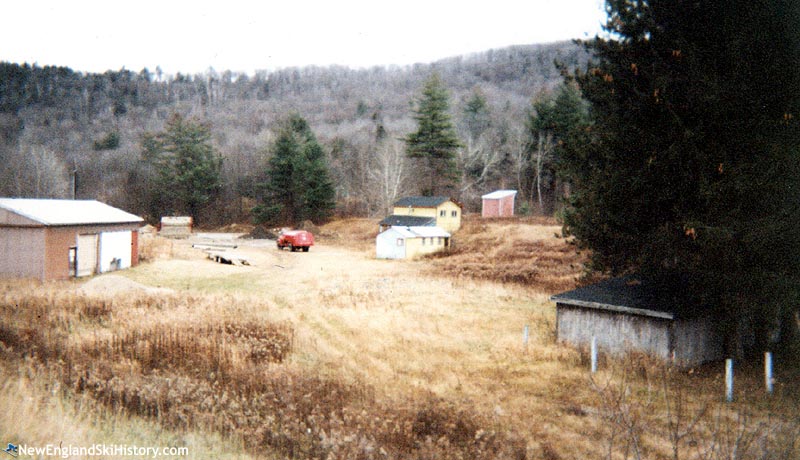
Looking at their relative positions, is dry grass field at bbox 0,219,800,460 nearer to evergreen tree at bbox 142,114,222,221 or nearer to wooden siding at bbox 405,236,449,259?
wooden siding at bbox 405,236,449,259

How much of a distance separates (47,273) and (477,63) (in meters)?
167

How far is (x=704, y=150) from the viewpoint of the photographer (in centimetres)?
1358

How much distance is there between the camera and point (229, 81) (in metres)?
145

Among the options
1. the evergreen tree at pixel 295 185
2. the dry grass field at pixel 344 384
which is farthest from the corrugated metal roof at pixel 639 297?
the evergreen tree at pixel 295 185

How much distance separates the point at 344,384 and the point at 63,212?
2199cm

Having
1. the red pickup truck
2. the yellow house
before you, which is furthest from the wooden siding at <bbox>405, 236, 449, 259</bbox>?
the red pickup truck

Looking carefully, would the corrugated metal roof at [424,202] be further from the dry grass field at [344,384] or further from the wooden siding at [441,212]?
the dry grass field at [344,384]

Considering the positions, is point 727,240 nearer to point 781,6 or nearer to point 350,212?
point 781,6

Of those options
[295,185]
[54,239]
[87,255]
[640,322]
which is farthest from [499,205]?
[54,239]

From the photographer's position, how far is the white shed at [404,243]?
41281 mm

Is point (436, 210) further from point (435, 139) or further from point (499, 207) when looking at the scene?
point (435, 139)

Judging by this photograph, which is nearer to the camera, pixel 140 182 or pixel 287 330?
pixel 287 330

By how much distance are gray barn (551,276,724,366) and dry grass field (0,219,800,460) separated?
2.07 ft

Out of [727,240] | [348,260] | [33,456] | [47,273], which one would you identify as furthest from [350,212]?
Answer: [33,456]
